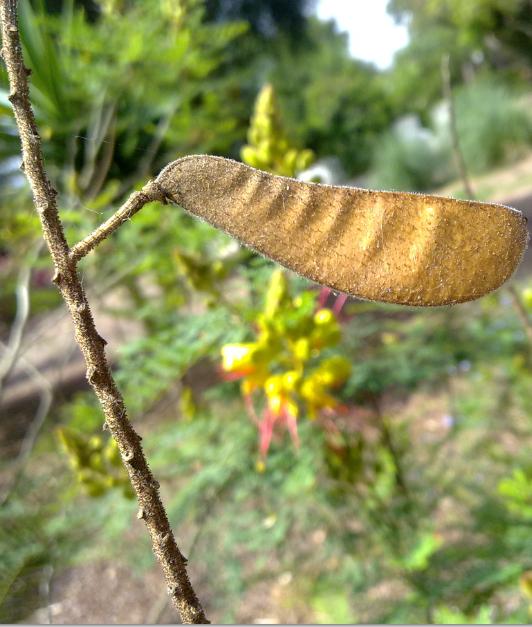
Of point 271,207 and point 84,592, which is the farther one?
point 84,592

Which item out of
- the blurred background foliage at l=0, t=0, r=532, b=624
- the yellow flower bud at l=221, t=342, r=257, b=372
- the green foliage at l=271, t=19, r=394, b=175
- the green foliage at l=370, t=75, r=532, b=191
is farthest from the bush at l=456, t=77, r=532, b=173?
the yellow flower bud at l=221, t=342, r=257, b=372

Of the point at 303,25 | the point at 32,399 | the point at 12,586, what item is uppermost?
the point at 303,25

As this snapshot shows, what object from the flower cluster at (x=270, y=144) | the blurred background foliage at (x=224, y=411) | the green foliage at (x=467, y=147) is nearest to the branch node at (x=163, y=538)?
the blurred background foliage at (x=224, y=411)

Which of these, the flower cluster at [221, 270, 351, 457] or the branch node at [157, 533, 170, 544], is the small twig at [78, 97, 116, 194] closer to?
the flower cluster at [221, 270, 351, 457]

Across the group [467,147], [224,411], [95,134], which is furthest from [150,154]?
[467,147]

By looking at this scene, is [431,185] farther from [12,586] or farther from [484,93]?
[12,586]

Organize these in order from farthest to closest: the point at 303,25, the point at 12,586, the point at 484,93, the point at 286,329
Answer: the point at 484,93, the point at 303,25, the point at 286,329, the point at 12,586

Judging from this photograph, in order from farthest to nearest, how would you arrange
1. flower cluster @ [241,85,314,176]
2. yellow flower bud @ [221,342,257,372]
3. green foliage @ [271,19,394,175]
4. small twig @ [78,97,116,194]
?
green foliage @ [271,19,394,175] → small twig @ [78,97,116,194] → flower cluster @ [241,85,314,176] → yellow flower bud @ [221,342,257,372]

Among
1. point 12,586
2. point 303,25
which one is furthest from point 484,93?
point 12,586

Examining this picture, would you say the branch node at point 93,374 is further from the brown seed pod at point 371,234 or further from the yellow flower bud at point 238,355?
the yellow flower bud at point 238,355
